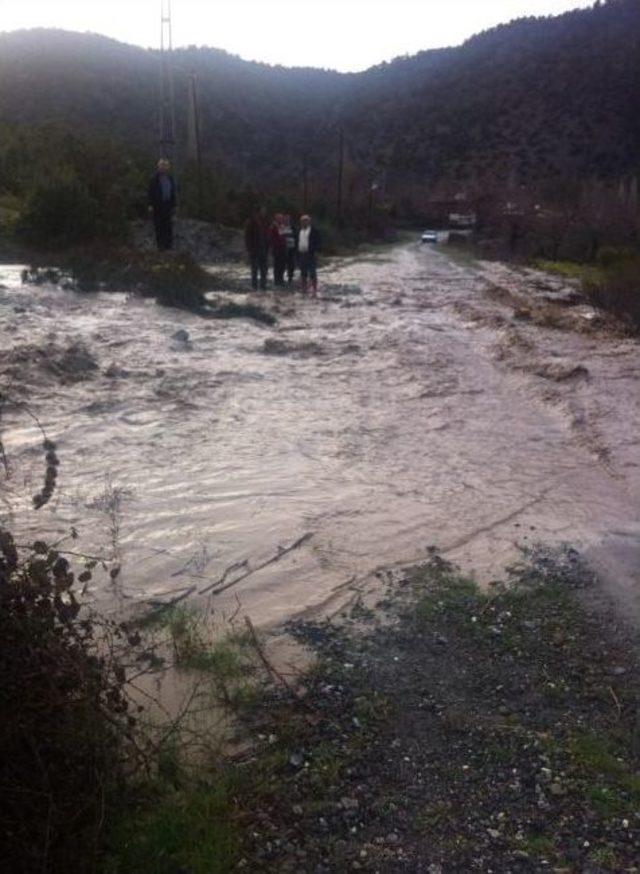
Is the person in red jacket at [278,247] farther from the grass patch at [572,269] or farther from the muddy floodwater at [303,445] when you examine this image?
the grass patch at [572,269]

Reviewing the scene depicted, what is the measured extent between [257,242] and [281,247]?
1139 mm

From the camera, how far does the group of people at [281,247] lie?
19469 mm

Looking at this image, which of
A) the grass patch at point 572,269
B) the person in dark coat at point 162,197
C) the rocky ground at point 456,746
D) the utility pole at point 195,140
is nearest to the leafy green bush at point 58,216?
the person in dark coat at point 162,197

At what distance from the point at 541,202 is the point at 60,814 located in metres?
46.7

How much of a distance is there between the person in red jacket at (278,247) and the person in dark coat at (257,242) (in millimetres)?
509

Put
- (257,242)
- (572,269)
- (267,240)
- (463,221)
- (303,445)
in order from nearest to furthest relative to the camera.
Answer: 1. (303,445)
2. (257,242)
3. (267,240)
4. (572,269)
5. (463,221)

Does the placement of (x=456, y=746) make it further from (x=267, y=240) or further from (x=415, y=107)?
(x=415, y=107)

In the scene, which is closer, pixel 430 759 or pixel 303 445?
pixel 430 759

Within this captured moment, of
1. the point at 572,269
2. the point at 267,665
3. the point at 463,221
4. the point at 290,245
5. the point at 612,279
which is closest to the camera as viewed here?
the point at 267,665

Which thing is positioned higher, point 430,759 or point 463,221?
point 463,221

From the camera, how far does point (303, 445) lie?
8844 millimetres

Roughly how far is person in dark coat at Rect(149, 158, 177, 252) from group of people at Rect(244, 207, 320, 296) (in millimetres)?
1804

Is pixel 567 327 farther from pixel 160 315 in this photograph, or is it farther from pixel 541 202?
pixel 541 202

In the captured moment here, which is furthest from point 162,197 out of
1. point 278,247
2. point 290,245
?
point 290,245
